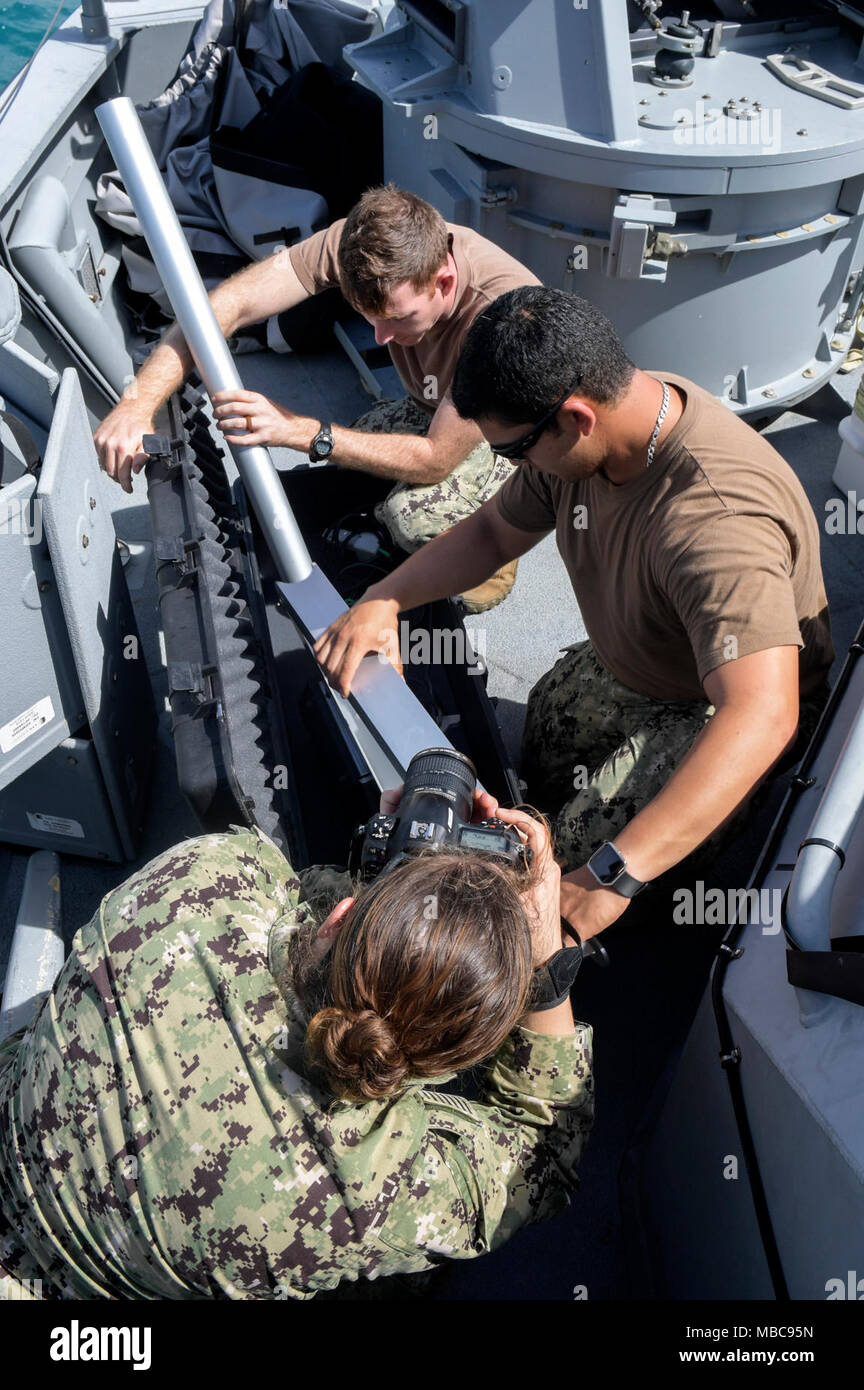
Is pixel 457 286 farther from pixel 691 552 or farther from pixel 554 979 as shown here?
pixel 554 979

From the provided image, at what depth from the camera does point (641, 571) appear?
1.85 metres

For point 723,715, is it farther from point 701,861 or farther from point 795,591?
point 701,861

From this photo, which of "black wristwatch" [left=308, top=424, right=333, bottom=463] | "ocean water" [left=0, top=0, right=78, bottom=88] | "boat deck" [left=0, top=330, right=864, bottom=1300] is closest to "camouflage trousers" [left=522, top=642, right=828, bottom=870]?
"boat deck" [left=0, top=330, right=864, bottom=1300]

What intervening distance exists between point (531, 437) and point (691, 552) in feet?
1.12

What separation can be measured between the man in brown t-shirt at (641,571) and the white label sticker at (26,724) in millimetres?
570

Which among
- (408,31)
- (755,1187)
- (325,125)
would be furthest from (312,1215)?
(325,125)

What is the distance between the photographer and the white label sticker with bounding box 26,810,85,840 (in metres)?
2.31

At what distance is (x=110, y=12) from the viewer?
3902 mm

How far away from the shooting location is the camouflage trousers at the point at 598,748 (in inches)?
80.2

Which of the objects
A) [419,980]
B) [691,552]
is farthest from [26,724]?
[691,552]

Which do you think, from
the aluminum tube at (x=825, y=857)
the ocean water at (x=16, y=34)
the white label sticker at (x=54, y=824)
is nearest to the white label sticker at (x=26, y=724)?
the white label sticker at (x=54, y=824)

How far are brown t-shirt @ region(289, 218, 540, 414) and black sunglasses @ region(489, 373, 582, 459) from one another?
0.73 metres
